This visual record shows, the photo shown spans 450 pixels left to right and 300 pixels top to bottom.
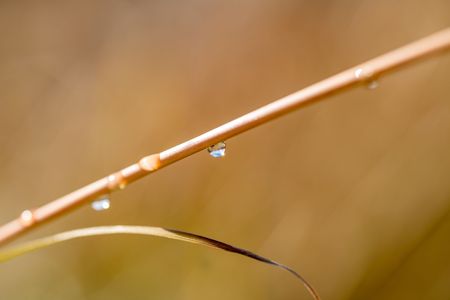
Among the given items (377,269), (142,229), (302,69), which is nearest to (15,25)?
(302,69)

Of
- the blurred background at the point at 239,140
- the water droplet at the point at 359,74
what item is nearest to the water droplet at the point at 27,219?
the water droplet at the point at 359,74

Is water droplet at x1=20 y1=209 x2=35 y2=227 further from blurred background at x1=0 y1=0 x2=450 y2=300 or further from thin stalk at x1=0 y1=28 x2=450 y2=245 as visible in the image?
blurred background at x1=0 y1=0 x2=450 y2=300

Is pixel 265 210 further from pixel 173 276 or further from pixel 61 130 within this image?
pixel 61 130

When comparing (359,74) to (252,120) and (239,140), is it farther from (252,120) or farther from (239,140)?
(239,140)

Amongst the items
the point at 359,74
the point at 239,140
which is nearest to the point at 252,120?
the point at 359,74

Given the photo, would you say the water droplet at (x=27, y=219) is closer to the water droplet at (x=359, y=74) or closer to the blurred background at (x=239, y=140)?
the water droplet at (x=359, y=74)
